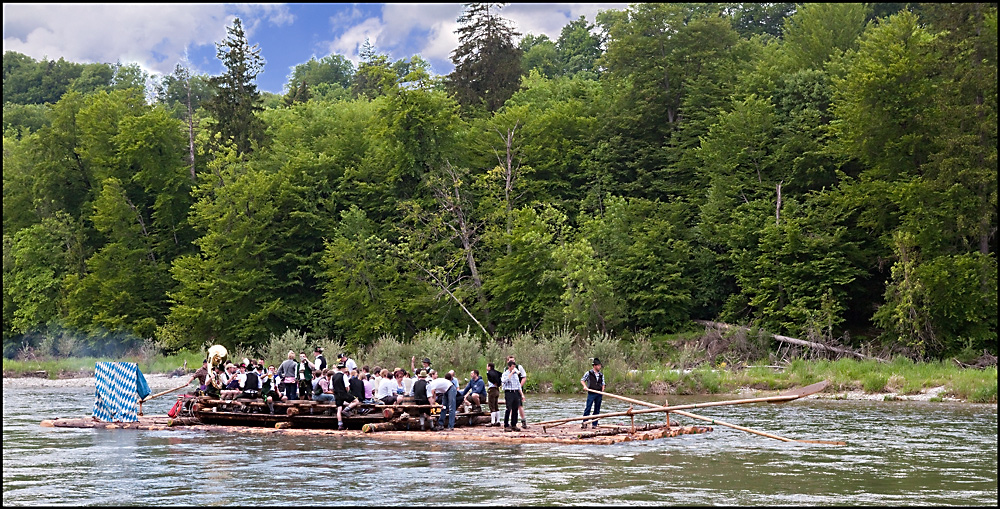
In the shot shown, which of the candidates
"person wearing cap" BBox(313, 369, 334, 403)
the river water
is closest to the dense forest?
the river water

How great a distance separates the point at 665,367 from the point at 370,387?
20119mm

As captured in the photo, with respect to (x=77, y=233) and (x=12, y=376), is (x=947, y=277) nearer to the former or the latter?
(x=12, y=376)

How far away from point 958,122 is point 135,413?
120 ft

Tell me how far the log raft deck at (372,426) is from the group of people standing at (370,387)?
0.36 meters

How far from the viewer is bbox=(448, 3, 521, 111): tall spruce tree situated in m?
83.7

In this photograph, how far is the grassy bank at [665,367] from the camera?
43.3 meters

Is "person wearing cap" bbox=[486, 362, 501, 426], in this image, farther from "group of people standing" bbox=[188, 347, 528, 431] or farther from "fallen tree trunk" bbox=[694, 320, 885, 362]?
"fallen tree trunk" bbox=[694, 320, 885, 362]

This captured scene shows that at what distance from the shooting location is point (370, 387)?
33219 mm

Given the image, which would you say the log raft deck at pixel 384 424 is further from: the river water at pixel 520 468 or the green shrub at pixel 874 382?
the green shrub at pixel 874 382

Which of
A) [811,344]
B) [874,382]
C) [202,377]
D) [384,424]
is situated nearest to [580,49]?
[811,344]

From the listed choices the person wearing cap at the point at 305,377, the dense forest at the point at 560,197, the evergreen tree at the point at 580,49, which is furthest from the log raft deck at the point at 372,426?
the evergreen tree at the point at 580,49

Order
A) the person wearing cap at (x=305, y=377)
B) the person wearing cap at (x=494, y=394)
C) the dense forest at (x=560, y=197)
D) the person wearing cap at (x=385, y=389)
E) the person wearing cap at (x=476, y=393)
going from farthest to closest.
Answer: the dense forest at (x=560, y=197) < the person wearing cap at (x=305, y=377) < the person wearing cap at (x=476, y=393) < the person wearing cap at (x=385, y=389) < the person wearing cap at (x=494, y=394)

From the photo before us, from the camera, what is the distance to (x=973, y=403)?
130ft

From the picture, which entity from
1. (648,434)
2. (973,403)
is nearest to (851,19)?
(973,403)
